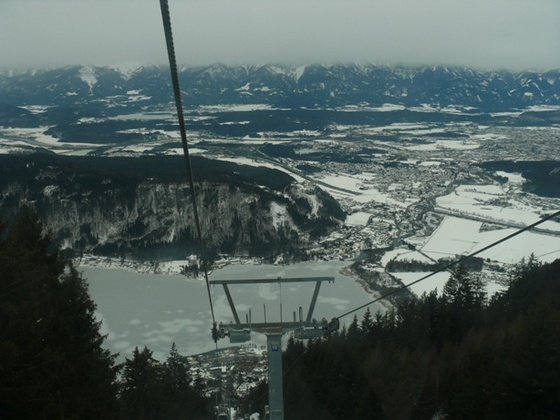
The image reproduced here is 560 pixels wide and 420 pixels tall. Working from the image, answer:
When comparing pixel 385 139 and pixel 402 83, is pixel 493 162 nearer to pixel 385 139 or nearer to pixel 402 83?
pixel 385 139

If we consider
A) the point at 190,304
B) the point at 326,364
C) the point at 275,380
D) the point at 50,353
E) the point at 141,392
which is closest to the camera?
the point at 275,380

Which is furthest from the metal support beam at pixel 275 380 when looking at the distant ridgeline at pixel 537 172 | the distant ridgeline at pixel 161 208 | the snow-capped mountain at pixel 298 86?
the snow-capped mountain at pixel 298 86

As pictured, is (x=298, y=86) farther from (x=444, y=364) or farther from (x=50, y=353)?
(x=50, y=353)

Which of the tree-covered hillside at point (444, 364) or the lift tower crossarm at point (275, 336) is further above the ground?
the lift tower crossarm at point (275, 336)

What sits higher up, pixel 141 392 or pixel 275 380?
pixel 275 380

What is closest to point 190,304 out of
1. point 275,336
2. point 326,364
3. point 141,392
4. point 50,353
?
point 141,392

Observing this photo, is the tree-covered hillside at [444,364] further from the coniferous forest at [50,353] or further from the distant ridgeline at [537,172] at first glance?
the distant ridgeline at [537,172]
